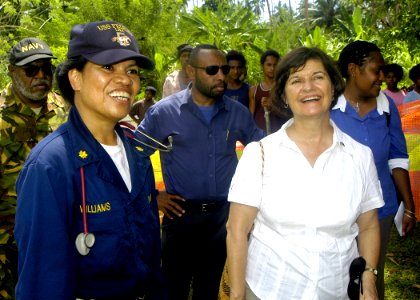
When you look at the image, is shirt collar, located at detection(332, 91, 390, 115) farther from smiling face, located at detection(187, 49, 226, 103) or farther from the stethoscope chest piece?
the stethoscope chest piece

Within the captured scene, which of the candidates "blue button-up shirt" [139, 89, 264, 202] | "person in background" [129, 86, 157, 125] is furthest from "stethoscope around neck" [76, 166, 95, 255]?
"person in background" [129, 86, 157, 125]

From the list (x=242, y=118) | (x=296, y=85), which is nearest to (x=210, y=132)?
(x=242, y=118)

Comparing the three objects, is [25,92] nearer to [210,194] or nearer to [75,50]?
[210,194]

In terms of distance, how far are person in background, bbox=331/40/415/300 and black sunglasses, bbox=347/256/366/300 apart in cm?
114

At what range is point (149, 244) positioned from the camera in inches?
78.0

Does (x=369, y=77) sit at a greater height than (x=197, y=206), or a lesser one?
greater

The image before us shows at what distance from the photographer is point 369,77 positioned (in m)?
3.24

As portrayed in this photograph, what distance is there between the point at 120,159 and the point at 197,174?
5.40 feet

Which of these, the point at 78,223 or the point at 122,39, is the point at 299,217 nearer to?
the point at 78,223

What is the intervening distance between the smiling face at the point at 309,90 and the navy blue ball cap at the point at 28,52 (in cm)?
234

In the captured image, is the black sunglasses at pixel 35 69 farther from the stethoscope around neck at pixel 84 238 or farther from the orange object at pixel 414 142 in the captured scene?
the orange object at pixel 414 142

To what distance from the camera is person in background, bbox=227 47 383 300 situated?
7.22 feet

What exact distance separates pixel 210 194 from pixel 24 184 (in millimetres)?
2146

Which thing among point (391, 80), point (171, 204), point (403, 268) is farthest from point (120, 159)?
point (391, 80)
